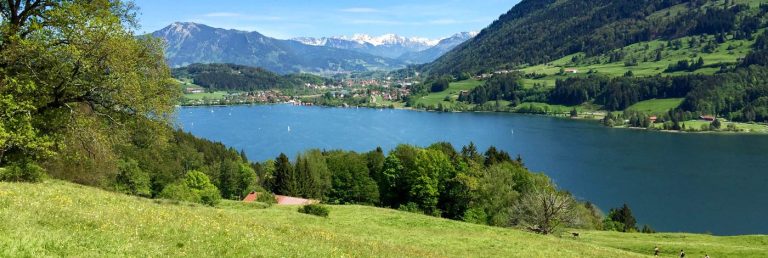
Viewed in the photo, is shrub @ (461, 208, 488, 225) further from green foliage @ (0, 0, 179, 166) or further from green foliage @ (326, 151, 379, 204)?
green foliage @ (0, 0, 179, 166)

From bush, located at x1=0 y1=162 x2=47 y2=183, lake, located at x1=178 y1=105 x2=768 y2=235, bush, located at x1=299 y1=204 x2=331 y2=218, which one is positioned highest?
bush, located at x1=0 y1=162 x2=47 y2=183

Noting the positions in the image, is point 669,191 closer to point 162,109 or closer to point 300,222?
point 300,222

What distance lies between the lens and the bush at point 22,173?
26.5 metres

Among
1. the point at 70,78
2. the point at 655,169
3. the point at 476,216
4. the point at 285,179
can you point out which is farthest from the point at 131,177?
the point at 655,169

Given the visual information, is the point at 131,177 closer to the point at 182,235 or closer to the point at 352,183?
the point at 352,183

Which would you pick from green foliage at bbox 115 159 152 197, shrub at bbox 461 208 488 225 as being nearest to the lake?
green foliage at bbox 115 159 152 197

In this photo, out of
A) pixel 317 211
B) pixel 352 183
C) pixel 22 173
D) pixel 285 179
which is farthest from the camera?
pixel 285 179

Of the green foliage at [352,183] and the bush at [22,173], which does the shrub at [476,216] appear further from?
the bush at [22,173]

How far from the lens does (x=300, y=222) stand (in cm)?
3275

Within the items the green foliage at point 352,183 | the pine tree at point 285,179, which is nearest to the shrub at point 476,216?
the green foliage at point 352,183

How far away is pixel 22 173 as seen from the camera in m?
27.1

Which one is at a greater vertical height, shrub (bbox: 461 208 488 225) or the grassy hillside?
the grassy hillside

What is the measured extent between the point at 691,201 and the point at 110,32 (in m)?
116

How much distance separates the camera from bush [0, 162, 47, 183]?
26.5 metres
